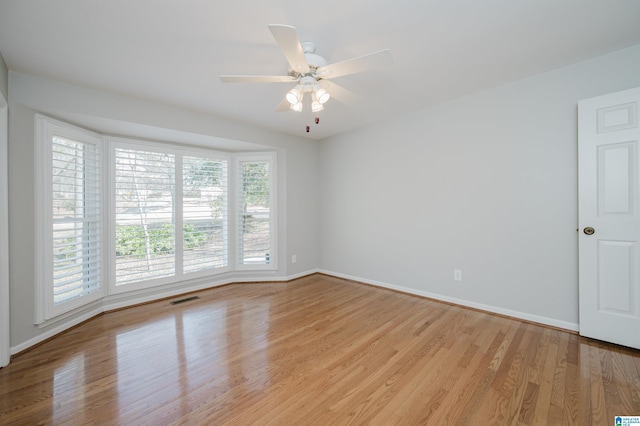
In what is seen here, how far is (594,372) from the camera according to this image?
76.5 inches

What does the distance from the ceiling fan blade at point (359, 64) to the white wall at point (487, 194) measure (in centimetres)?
192

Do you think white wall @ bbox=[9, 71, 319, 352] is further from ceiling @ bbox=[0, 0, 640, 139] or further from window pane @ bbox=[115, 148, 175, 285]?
window pane @ bbox=[115, 148, 175, 285]

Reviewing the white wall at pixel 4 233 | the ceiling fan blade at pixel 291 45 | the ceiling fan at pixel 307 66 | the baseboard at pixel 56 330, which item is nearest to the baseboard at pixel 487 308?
the ceiling fan at pixel 307 66

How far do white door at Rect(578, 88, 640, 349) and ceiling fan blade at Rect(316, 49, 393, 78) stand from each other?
6.66 ft

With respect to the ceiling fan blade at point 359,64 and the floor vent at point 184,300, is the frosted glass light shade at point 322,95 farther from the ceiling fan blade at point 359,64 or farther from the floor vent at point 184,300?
the floor vent at point 184,300

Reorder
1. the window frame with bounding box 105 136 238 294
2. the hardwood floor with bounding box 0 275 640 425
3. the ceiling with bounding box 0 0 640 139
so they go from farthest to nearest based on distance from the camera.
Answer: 1. the window frame with bounding box 105 136 238 294
2. the ceiling with bounding box 0 0 640 139
3. the hardwood floor with bounding box 0 275 640 425

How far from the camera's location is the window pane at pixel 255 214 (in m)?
4.41

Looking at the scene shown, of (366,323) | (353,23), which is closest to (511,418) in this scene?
(366,323)

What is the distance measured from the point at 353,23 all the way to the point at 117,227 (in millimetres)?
3479

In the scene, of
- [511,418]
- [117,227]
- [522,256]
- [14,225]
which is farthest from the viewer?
[117,227]

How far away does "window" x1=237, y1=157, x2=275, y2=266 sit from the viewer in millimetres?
4402

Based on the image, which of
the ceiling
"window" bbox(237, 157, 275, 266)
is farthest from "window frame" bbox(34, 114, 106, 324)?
"window" bbox(237, 157, 275, 266)

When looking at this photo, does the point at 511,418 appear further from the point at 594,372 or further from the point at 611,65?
the point at 611,65

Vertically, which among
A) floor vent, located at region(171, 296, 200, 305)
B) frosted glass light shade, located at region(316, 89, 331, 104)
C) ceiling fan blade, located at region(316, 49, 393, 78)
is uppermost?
ceiling fan blade, located at region(316, 49, 393, 78)
